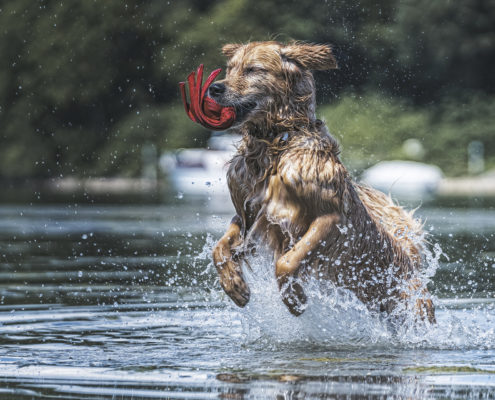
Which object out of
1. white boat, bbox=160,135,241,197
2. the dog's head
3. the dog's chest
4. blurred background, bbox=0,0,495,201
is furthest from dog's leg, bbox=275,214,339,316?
white boat, bbox=160,135,241,197

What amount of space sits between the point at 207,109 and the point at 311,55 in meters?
0.63

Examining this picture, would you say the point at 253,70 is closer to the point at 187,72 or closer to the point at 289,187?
the point at 289,187

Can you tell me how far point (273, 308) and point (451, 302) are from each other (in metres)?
2.21

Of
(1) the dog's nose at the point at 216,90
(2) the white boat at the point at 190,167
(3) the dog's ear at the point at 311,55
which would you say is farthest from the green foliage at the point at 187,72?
(1) the dog's nose at the point at 216,90

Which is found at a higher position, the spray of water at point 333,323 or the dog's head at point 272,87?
the dog's head at point 272,87

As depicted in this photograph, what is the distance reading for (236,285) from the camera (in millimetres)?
6598

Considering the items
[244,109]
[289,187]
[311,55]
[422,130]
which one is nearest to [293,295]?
[289,187]

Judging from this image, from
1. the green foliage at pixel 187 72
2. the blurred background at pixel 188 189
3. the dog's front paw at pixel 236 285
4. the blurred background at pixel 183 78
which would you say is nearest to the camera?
the blurred background at pixel 188 189

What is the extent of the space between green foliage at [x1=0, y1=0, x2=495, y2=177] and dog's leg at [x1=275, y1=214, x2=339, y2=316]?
22.4 meters

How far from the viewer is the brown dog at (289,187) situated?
642cm

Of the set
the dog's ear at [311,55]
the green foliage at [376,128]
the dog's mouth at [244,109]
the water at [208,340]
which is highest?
the green foliage at [376,128]

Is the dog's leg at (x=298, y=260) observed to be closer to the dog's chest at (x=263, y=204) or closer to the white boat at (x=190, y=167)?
the dog's chest at (x=263, y=204)

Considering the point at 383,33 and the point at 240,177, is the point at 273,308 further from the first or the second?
the point at 383,33

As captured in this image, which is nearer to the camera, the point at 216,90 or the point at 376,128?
the point at 216,90
